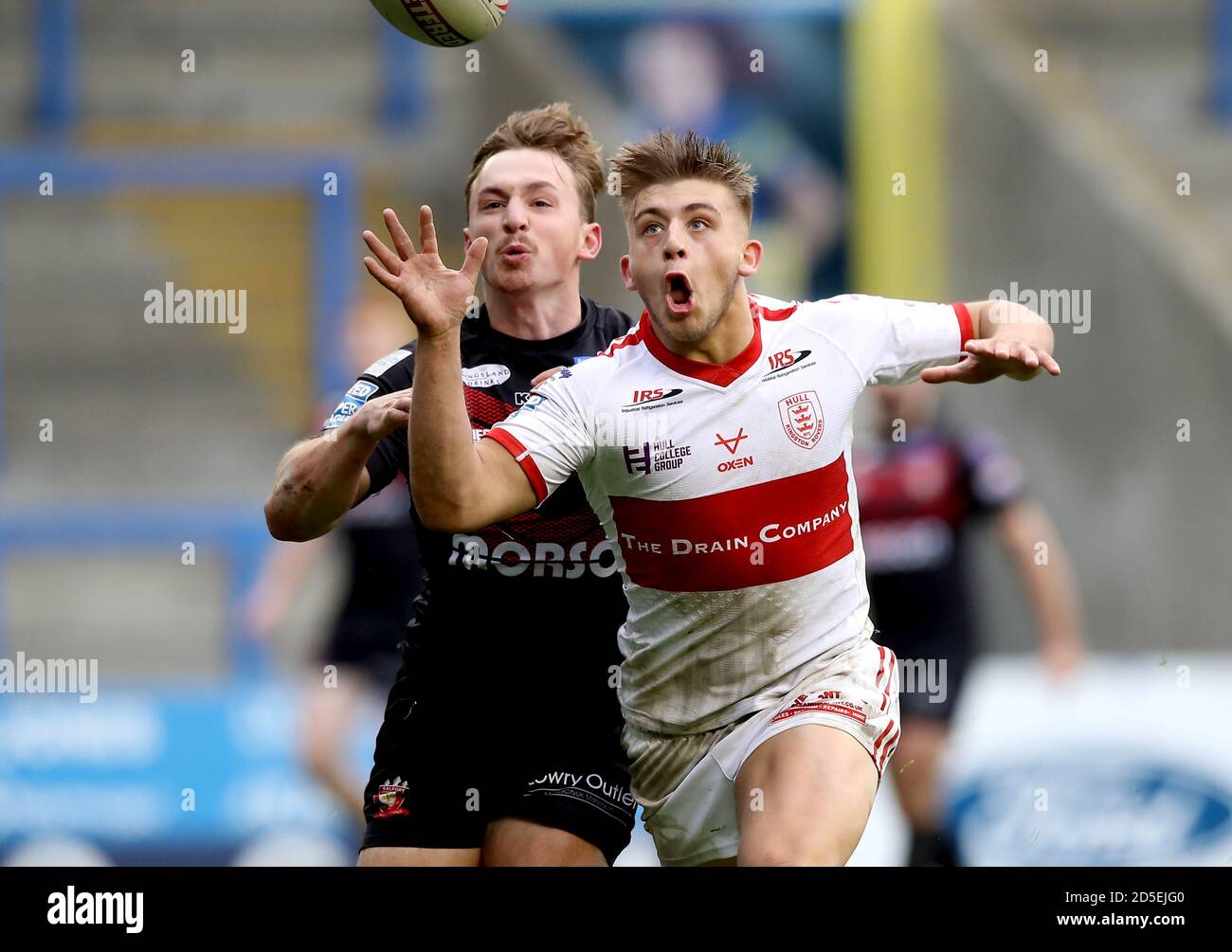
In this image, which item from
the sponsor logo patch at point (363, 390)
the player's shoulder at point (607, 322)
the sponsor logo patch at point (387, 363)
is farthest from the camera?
the player's shoulder at point (607, 322)

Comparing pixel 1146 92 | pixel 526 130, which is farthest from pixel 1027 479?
pixel 526 130

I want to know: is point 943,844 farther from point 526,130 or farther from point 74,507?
point 74,507

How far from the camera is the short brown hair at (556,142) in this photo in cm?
459

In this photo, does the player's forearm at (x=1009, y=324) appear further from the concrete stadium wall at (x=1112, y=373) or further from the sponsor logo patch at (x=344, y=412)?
the concrete stadium wall at (x=1112, y=373)

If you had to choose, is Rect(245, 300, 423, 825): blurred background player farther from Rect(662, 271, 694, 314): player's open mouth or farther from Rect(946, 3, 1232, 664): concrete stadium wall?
Rect(946, 3, 1232, 664): concrete stadium wall

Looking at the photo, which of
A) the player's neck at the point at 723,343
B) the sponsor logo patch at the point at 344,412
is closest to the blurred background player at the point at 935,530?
the player's neck at the point at 723,343

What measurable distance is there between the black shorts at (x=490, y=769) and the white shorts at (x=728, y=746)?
0.31 feet

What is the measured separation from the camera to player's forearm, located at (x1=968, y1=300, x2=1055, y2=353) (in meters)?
4.22

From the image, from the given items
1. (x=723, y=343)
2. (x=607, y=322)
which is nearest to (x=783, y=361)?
(x=723, y=343)

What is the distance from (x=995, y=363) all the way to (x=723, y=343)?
0.65 meters

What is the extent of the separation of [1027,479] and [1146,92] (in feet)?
12.2

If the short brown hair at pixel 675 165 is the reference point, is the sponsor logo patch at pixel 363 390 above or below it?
below

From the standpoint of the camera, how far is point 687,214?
162 inches
